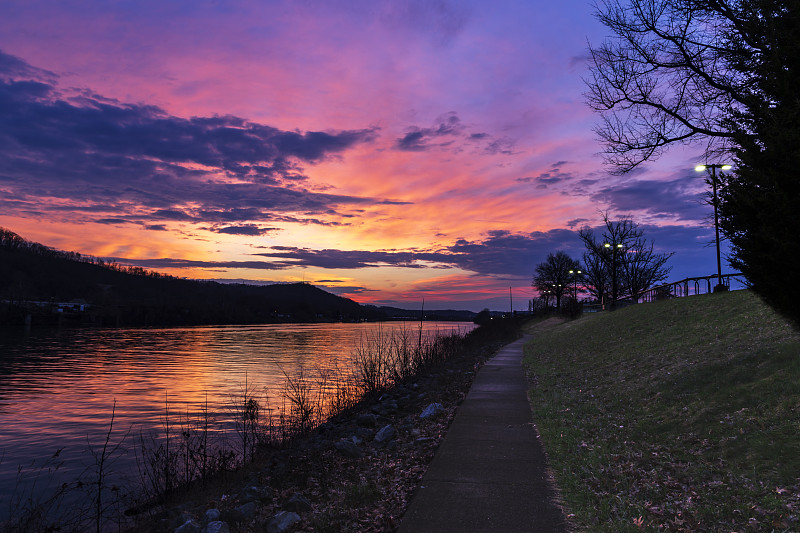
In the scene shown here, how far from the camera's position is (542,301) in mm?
120625

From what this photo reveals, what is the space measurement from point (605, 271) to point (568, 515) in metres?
73.5

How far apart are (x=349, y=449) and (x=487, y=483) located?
9.75 feet

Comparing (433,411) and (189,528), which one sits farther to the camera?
(433,411)

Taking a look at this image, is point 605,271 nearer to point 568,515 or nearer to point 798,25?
point 798,25

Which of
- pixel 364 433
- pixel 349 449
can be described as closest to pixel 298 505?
pixel 349 449

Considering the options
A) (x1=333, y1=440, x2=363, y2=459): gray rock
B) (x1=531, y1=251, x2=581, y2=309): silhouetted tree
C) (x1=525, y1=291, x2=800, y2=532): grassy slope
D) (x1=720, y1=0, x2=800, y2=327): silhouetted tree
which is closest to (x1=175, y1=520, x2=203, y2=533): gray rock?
(x1=333, y1=440, x2=363, y2=459): gray rock

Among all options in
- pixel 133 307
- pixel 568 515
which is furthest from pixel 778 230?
pixel 133 307

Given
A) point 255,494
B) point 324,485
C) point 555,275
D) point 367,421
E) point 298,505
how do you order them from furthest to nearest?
point 555,275 → point 367,421 → point 324,485 → point 255,494 → point 298,505

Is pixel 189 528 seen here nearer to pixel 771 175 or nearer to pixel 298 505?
pixel 298 505

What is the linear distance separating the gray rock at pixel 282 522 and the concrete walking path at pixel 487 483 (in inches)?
50.0

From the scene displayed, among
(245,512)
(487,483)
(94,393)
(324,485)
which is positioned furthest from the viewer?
(94,393)

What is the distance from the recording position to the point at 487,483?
5887mm

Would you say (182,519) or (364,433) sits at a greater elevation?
(364,433)

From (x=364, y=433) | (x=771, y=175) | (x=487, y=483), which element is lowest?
(x=364, y=433)
